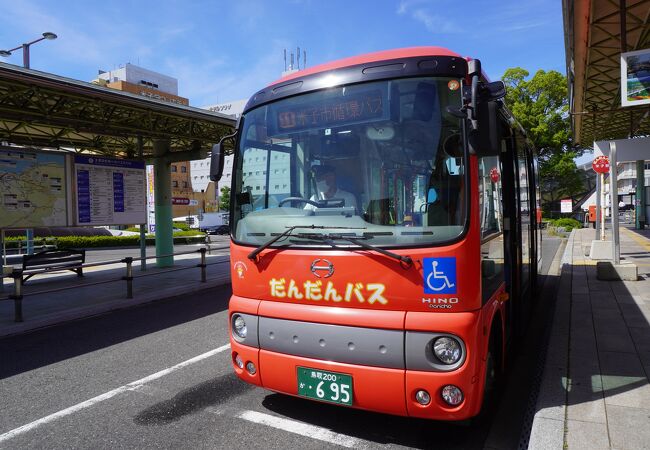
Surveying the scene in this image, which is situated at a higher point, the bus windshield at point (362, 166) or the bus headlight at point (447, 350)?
the bus windshield at point (362, 166)

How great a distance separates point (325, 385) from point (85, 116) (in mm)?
10729

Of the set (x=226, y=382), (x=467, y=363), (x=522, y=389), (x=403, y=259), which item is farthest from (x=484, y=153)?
(x=226, y=382)

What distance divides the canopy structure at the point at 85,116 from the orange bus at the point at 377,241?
23.1ft

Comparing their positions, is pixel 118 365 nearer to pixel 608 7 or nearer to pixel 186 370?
pixel 186 370

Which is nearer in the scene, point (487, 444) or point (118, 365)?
point (487, 444)

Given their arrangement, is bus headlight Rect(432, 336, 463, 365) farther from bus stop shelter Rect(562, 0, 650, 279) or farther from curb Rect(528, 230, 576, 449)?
bus stop shelter Rect(562, 0, 650, 279)

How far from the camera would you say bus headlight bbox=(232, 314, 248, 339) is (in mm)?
3752

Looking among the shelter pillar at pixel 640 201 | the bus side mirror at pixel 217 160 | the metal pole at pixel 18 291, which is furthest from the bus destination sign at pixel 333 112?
the shelter pillar at pixel 640 201

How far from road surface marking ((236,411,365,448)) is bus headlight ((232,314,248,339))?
0.70m

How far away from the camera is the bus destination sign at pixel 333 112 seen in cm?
348

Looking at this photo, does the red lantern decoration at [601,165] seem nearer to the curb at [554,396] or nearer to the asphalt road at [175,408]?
the curb at [554,396]

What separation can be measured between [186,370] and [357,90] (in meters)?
3.62

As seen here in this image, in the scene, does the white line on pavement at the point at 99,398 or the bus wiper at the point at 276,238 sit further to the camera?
the white line on pavement at the point at 99,398

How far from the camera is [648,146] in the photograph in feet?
34.4
